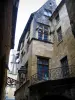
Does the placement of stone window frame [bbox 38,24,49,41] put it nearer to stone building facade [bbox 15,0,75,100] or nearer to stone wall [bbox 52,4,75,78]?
stone building facade [bbox 15,0,75,100]

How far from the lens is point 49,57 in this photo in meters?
12.8

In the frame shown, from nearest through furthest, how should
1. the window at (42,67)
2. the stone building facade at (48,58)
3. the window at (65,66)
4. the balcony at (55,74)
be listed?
the stone building facade at (48,58) → the balcony at (55,74) → the window at (65,66) → the window at (42,67)

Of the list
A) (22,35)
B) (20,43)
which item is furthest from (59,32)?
(20,43)

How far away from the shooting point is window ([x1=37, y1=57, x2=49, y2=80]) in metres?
11.5

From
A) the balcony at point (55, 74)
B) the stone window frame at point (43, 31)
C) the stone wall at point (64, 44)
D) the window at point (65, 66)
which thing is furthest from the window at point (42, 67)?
the stone window frame at point (43, 31)

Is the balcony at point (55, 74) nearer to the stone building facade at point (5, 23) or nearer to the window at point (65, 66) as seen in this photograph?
the window at point (65, 66)

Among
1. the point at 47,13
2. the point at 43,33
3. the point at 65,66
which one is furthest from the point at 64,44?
the point at 47,13

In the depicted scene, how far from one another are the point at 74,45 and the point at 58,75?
2.61 m

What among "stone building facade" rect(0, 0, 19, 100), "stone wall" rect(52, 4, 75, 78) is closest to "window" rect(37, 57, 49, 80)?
"stone wall" rect(52, 4, 75, 78)

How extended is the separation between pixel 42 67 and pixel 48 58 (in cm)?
112

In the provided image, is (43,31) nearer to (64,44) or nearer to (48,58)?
(48,58)

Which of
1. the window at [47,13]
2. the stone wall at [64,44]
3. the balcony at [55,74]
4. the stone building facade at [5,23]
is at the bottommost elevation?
the balcony at [55,74]

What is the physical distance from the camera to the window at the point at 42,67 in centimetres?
1149

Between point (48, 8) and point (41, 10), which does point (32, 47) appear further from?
point (48, 8)
